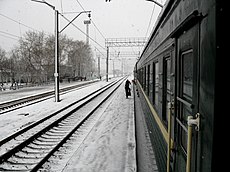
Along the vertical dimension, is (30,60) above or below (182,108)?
above

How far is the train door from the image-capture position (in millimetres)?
1595

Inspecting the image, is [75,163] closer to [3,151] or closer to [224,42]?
[3,151]

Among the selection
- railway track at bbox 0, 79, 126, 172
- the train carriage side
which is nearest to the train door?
the train carriage side

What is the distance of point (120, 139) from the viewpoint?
7523mm

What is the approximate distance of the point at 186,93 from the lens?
202 centimetres

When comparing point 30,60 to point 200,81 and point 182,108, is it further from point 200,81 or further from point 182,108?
point 200,81

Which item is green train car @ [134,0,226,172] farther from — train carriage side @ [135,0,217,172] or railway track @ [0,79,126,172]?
railway track @ [0,79,126,172]

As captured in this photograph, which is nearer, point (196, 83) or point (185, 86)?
point (196, 83)

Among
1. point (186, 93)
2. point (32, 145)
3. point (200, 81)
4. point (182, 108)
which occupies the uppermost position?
point (200, 81)

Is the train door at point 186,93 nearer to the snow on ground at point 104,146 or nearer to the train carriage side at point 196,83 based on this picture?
the train carriage side at point 196,83

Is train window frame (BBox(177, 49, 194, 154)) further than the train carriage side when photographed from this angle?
Yes

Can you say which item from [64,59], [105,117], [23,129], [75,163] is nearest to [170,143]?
[75,163]

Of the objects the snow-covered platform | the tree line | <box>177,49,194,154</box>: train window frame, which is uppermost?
the tree line

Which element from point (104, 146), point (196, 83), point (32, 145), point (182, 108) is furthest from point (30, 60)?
point (196, 83)
